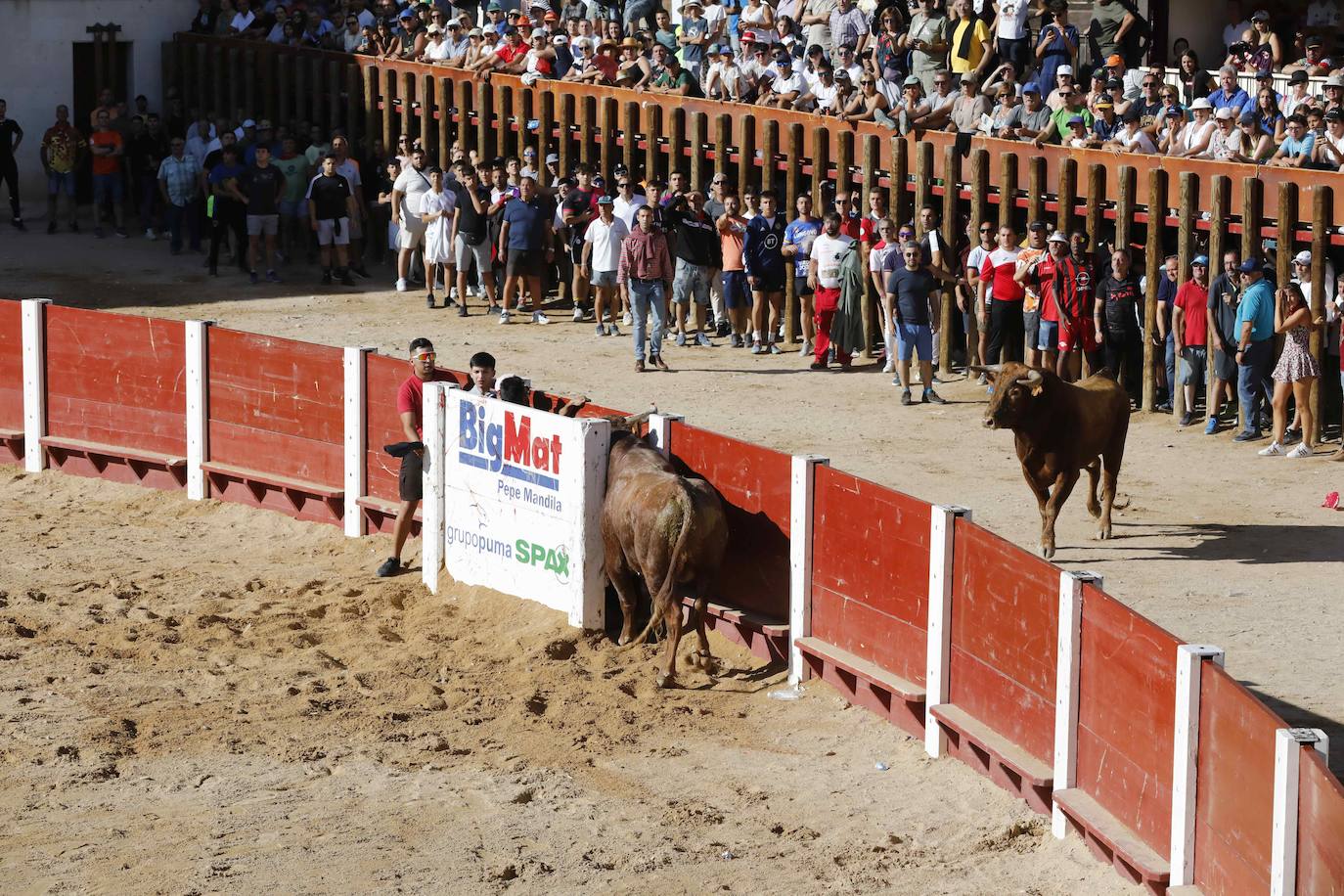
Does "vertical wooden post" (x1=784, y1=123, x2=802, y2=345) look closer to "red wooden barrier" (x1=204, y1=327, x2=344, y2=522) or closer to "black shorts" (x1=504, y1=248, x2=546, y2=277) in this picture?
"black shorts" (x1=504, y1=248, x2=546, y2=277)

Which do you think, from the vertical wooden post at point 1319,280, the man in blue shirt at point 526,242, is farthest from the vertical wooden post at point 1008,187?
the man in blue shirt at point 526,242

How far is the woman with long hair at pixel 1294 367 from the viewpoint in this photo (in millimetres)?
16609

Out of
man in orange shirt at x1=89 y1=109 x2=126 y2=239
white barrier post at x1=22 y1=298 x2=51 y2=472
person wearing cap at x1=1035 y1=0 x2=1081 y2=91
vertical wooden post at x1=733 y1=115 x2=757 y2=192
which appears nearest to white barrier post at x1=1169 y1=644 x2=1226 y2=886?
white barrier post at x1=22 y1=298 x2=51 y2=472

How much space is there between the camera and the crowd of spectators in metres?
19.0

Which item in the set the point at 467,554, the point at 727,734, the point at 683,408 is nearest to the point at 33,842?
the point at 727,734

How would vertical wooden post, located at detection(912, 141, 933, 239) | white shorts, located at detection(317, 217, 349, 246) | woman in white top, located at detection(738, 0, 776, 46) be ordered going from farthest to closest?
white shorts, located at detection(317, 217, 349, 246) → woman in white top, located at detection(738, 0, 776, 46) → vertical wooden post, located at detection(912, 141, 933, 239)

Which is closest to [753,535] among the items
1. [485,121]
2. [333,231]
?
[333,231]

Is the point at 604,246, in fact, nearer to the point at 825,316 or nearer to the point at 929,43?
the point at 825,316

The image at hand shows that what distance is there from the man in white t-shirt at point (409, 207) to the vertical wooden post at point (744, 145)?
378 cm

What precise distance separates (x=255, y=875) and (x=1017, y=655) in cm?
363

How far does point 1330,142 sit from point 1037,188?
8.59 ft

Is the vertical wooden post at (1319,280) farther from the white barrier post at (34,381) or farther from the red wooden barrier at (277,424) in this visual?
the white barrier post at (34,381)

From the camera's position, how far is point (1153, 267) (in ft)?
59.6

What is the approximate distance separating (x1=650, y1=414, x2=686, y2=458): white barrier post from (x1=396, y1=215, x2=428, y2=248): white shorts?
11.6 meters
